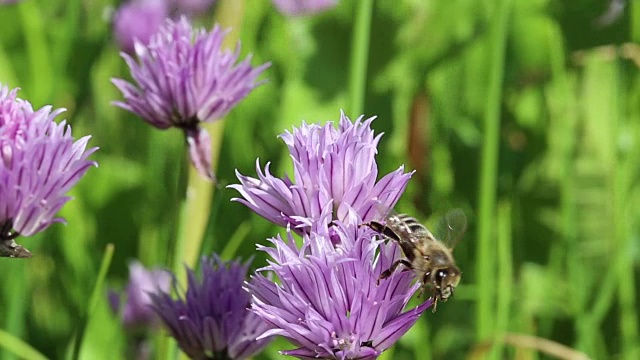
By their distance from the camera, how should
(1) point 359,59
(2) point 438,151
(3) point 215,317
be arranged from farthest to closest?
1. (2) point 438,151
2. (1) point 359,59
3. (3) point 215,317

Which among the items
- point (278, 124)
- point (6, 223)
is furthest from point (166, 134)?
point (6, 223)

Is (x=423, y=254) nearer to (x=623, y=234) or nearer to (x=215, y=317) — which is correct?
(x=215, y=317)

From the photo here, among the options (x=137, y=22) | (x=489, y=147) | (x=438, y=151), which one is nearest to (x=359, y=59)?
(x=489, y=147)

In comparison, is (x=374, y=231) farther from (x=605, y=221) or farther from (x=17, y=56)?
(x=17, y=56)

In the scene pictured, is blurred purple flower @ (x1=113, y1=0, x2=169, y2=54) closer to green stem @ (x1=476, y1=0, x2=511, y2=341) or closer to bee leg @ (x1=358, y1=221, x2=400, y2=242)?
green stem @ (x1=476, y1=0, x2=511, y2=341)

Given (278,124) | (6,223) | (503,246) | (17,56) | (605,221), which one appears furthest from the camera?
(17,56)

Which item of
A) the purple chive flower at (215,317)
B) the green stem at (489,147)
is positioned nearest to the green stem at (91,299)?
the purple chive flower at (215,317)
